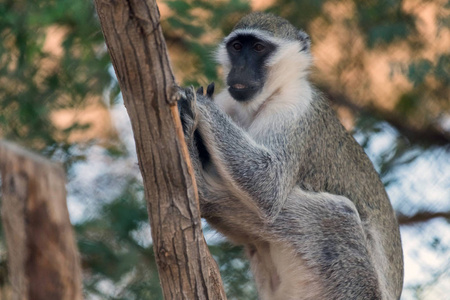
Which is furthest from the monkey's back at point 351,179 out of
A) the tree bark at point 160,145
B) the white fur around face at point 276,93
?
the tree bark at point 160,145

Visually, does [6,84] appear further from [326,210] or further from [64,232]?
[64,232]

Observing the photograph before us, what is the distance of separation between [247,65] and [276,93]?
0.35 metres

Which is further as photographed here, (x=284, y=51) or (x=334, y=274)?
(x=284, y=51)

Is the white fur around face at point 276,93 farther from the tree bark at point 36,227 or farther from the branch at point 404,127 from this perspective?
the branch at point 404,127

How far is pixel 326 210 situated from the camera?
537 centimetres

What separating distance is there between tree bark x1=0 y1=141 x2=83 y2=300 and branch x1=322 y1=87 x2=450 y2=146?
6.37 m

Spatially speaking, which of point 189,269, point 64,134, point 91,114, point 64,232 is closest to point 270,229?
point 189,269

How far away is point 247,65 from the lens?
17.9ft

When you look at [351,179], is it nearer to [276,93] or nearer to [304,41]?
[276,93]

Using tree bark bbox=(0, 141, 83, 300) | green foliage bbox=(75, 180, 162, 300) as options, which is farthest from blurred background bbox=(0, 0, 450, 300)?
tree bark bbox=(0, 141, 83, 300)

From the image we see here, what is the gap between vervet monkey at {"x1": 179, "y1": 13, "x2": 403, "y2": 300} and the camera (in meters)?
5.03

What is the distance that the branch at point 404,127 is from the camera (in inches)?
350

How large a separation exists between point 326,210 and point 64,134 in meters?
3.24

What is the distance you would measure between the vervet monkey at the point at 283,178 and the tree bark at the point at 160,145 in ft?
2.48
